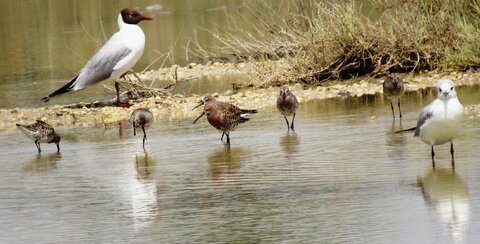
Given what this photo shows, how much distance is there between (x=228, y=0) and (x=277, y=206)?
944 inches

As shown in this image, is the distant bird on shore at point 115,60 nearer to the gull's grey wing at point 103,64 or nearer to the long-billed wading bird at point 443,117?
the gull's grey wing at point 103,64

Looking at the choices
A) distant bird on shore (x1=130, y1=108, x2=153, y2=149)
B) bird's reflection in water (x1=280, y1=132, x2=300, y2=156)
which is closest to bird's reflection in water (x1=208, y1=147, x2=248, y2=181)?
bird's reflection in water (x1=280, y1=132, x2=300, y2=156)

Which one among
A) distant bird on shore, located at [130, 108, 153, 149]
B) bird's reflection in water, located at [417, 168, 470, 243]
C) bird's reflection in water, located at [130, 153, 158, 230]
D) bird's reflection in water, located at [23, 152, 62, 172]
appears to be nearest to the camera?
bird's reflection in water, located at [417, 168, 470, 243]

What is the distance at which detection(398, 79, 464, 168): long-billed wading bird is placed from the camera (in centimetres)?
994

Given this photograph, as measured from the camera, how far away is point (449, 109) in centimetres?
996

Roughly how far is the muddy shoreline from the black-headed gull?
5.41 metres

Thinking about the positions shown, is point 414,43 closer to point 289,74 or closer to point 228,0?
point 289,74

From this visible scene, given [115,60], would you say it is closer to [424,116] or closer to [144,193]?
[144,193]

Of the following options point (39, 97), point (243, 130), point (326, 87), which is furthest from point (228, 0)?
point (243, 130)

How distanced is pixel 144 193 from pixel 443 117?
106 inches

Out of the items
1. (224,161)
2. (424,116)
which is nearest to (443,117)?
(424,116)

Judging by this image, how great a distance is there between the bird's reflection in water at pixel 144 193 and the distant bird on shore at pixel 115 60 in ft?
17.1

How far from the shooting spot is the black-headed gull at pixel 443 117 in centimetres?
994

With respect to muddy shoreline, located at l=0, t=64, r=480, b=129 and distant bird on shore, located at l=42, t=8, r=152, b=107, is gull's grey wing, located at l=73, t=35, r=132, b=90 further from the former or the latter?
muddy shoreline, located at l=0, t=64, r=480, b=129
